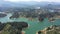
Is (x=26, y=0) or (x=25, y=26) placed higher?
(x=26, y=0)

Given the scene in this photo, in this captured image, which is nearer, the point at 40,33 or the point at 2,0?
the point at 40,33

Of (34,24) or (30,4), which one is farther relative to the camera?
(30,4)

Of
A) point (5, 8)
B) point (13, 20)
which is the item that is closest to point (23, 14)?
point (13, 20)

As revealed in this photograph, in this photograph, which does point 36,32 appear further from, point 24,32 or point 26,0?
point 26,0

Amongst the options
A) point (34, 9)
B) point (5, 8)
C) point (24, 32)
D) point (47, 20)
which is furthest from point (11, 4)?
point (47, 20)

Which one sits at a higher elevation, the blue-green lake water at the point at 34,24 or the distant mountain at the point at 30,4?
the distant mountain at the point at 30,4

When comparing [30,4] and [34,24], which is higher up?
[30,4]

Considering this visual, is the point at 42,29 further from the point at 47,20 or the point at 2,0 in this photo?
the point at 2,0

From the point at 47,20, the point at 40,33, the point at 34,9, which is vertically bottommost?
the point at 40,33

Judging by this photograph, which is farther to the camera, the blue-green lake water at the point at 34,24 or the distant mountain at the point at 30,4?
the distant mountain at the point at 30,4

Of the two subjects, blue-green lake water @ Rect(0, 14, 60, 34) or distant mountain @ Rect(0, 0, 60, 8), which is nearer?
blue-green lake water @ Rect(0, 14, 60, 34)

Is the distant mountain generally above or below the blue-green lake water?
above
